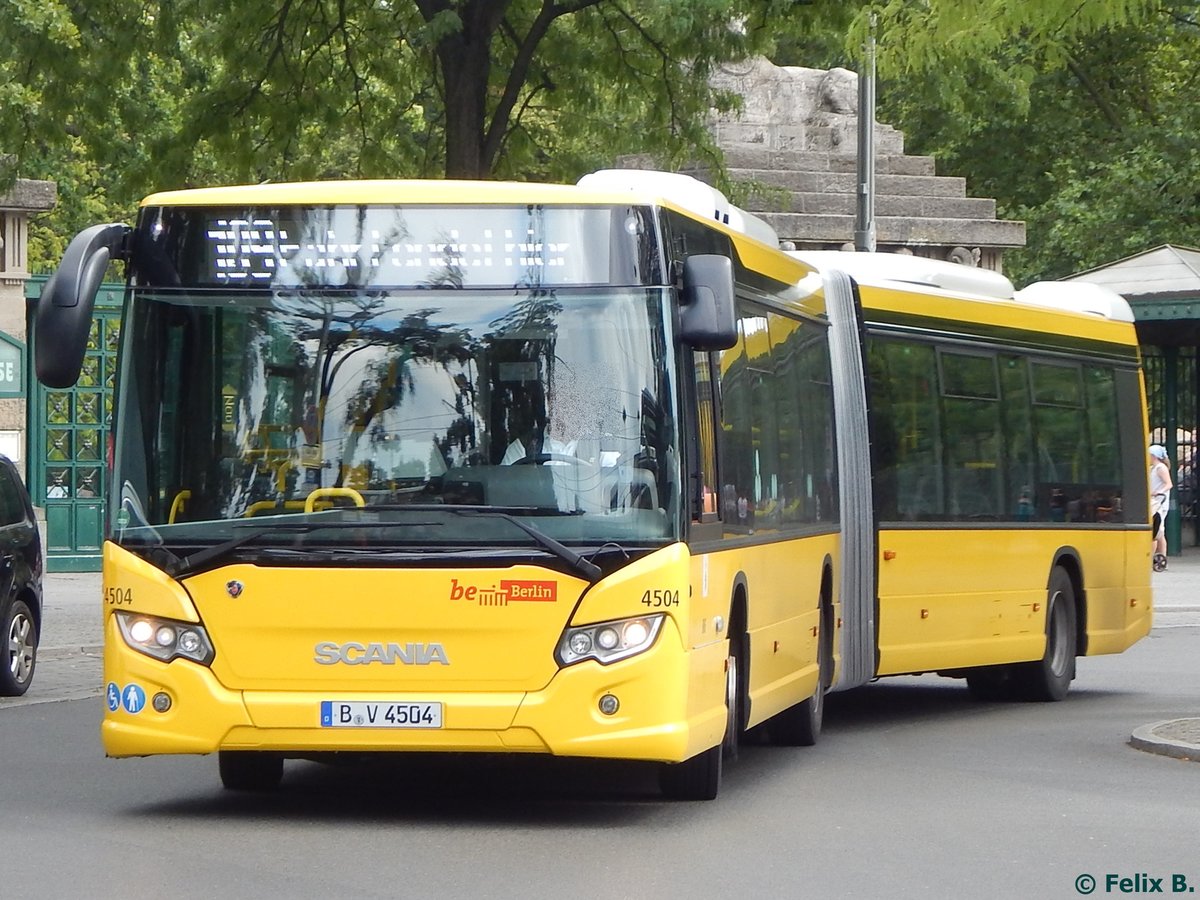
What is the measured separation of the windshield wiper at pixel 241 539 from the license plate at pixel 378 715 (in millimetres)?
700

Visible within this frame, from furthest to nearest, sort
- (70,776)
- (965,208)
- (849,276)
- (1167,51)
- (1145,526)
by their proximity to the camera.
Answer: (1167,51), (965,208), (1145,526), (849,276), (70,776)

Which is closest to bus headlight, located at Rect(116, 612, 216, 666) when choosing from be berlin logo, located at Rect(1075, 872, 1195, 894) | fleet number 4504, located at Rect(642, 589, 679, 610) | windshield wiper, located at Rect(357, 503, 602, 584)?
windshield wiper, located at Rect(357, 503, 602, 584)

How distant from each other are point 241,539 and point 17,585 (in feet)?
22.5

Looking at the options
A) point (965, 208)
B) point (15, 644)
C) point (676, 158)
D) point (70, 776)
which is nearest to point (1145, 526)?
point (676, 158)

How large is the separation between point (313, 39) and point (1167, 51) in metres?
29.1

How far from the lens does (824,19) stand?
20.1 metres

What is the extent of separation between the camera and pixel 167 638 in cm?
948

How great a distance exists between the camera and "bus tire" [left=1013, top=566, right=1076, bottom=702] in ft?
53.9

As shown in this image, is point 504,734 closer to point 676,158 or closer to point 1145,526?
point 1145,526

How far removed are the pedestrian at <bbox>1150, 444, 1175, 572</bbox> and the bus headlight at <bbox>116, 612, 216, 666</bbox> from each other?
71.1 feet

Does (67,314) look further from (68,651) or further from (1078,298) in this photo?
(68,651)

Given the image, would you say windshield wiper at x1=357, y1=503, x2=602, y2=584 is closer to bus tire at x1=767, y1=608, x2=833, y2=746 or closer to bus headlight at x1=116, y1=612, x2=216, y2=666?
bus headlight at x1=116, y1=612, x2=216, y2=666

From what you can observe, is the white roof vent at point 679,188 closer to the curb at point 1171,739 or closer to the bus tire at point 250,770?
the bus tire at point 250,770

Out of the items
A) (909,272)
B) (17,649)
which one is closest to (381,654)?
(909,272)
